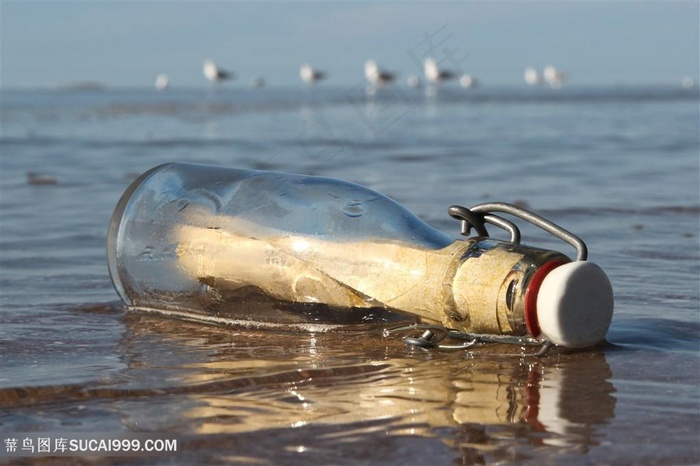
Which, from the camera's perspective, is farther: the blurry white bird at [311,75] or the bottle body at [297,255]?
the blurry white bird at [311,75]

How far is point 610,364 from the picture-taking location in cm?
266

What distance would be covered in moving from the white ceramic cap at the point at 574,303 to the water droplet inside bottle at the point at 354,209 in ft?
2.17

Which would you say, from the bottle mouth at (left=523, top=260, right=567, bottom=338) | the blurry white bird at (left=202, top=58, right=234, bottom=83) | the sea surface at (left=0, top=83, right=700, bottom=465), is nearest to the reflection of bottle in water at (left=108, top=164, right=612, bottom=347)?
the bottle mouth at (left=523, top=260, right=567, bottom=338)

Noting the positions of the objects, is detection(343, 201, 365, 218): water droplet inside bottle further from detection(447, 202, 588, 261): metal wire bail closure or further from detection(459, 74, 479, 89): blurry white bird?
detection(459, 74, 479, 89): blurry white bird

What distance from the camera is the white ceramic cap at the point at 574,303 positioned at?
2.42 metres

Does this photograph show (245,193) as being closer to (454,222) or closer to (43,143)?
(454,222)

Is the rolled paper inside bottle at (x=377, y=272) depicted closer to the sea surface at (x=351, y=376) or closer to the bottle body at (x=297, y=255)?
the bottle body at (x=297, y=255)

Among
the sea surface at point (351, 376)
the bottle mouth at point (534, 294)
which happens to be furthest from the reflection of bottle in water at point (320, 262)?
the sea surface at point (351, 376)

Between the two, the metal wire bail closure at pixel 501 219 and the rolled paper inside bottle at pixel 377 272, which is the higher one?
the metal wire bail closure at pixel 501 219

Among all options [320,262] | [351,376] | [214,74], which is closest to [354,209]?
[320,262]

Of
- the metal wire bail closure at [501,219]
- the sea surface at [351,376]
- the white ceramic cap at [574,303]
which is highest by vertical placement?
the metal wire bail closure at [501,219]

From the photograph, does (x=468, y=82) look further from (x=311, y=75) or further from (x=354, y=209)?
(x=354, y=209)

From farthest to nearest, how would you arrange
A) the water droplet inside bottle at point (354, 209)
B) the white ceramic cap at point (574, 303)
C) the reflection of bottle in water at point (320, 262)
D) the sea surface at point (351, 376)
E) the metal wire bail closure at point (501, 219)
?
1. the water droplet inside bottle at point (354, 209)
2. the metal wire bail closure at point (501, 219)
3. the reflection of bottle in water at point (320, 262)
4. the white ceramic cap at point (574, 303)
5. the sea surface at point (351, 376)

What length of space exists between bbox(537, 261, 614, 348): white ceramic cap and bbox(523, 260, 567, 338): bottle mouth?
0.02 meters
